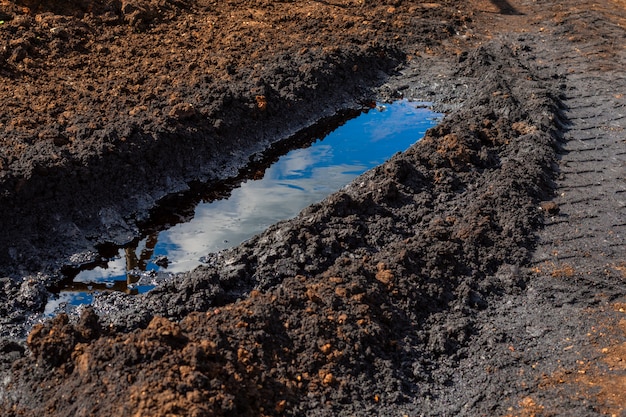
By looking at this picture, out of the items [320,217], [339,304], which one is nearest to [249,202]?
[320,217]

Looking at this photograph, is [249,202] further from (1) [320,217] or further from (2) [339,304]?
(2) [339,304]

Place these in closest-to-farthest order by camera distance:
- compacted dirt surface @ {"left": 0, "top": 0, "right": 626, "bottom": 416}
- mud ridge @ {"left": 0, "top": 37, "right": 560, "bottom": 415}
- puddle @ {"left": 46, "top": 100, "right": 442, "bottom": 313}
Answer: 1. mud ridge @ {"left": 0, "top": 37, "right": 560, "bottom": 415}
2. compacted dirt surface @ {"left": 0, "top": 0, "right": 626, "bottom": 416}
3. puddle @ {"left": 46, "top": 100, "right": 442, "bottom": 313}

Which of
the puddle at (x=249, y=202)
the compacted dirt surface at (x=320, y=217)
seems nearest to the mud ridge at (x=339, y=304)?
the compacted dirt surface at (x=320, y=217)

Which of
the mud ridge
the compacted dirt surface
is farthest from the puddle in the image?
the mud ridge

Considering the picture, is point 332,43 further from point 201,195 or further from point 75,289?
point 75,289

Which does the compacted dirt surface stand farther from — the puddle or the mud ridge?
the puddle

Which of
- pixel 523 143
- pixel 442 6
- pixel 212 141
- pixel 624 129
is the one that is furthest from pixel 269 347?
pixel 442 6
